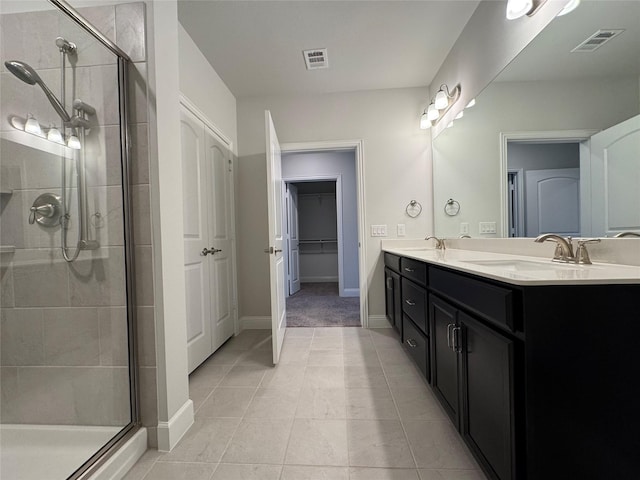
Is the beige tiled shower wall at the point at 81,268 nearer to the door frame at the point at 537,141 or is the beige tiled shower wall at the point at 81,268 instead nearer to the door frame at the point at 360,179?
the door frame at the point at 360,179

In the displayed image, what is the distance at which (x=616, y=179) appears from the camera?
1.07 metres

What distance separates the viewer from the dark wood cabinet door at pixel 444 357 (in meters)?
1.20

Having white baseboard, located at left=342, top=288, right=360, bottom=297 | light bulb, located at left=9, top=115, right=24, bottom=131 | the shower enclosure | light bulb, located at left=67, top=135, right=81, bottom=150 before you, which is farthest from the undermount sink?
white baseboard, located at left=342, top=288, right=360, bottom=297

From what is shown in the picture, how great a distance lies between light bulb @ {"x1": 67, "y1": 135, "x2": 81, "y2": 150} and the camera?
1265 millimetres

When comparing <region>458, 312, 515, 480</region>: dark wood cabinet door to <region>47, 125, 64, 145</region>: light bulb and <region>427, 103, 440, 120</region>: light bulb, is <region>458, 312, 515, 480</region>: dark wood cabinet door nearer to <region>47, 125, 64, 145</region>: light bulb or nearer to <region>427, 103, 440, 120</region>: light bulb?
<region>47, 125, 64, 145</region>: light bulb

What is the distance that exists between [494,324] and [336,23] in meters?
2.15

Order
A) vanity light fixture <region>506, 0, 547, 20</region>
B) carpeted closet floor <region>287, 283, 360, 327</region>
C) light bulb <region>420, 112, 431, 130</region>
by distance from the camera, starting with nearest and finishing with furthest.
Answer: vanity light fixture <region>506, 0, 547, 20</region> < light bulb <region>420, 112, 431, 130</region> < carpeted closet floor <region>287, 283, 360, 327</region>

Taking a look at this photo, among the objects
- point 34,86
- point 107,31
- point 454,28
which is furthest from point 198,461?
point 454,28

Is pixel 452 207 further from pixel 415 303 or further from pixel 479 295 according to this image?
pixel 479 295

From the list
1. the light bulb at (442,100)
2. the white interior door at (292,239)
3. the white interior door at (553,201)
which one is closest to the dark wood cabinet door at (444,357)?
the white interior door at (553,201)

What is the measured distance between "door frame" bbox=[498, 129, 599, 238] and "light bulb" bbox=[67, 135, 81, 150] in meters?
2.26

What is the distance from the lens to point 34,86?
1237mm

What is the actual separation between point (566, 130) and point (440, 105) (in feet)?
4.20

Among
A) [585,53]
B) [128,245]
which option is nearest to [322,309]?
Answer: [128,245]
